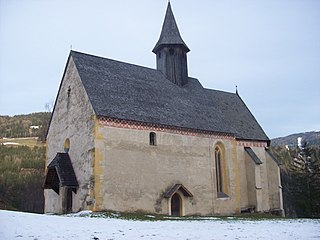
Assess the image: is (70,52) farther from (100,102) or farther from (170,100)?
(170,100)

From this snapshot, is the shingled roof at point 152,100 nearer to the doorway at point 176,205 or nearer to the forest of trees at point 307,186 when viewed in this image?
the doorway at point 176,205

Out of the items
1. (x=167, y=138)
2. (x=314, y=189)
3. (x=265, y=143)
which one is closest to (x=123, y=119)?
(x=167, y=138)

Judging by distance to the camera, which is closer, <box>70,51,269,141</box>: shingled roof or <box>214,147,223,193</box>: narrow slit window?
<box>70,51,269,141</box>: shingled roof

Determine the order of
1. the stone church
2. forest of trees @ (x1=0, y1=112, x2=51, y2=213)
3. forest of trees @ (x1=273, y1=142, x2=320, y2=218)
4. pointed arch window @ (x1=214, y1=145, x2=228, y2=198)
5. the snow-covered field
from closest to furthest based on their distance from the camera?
the snow-covered field → the stone church → pointed arch window @ (x1=214, y1=145, x2=228, y2=198) → forest of trees @ (x1=273, y1=142, x2=320, y2=218) → forest of trees @ (x1=0, y1=112, x2=51, y2=213)

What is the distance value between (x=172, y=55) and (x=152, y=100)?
733 cm

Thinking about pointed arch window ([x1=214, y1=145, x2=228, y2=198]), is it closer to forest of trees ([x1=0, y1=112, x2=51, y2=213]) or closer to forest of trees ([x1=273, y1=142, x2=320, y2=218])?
forest of trees ([x1=273, y1=142, x2=320, y2=218])

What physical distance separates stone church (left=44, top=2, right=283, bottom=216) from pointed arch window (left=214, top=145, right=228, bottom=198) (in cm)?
8

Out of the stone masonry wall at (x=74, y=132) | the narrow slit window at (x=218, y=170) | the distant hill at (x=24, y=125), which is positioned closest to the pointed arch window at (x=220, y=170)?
the narrow slit window at (x=218, y=170)

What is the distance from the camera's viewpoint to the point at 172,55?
33406 mm

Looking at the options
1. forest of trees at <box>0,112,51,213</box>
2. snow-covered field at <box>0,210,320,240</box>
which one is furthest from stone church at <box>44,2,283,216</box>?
forest of trees at <box>0,112,51,213</box>

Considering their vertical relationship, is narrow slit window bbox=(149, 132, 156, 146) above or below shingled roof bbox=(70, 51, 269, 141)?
below

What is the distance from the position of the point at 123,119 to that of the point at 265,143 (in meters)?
16.1

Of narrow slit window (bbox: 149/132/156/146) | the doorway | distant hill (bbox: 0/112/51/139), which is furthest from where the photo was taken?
distant hill (bbox: 0/112/51/139)

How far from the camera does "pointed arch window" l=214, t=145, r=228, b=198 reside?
95.8 feet
